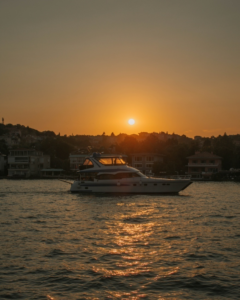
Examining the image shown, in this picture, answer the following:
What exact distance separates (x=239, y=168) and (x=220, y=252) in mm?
93006

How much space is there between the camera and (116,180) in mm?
42438

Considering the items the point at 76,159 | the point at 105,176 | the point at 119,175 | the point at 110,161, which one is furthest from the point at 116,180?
the point at 76,159

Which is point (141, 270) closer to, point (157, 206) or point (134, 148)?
point (157, 206)

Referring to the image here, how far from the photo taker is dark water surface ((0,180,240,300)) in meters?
11.5

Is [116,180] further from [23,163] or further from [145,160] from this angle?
[23,163]

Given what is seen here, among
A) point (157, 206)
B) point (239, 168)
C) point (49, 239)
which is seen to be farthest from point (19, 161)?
point (49, 239)

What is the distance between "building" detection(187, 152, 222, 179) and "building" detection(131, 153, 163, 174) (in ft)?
32.9

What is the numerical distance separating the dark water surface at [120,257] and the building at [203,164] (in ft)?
250

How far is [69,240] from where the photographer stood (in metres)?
17.8

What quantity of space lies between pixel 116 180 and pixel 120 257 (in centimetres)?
2769

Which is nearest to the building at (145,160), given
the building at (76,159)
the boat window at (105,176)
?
the building at (76,159)

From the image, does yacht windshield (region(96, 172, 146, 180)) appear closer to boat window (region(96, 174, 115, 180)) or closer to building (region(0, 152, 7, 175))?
boat window (region(96, 174, 115, 180))

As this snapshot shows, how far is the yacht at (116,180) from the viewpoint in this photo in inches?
1656

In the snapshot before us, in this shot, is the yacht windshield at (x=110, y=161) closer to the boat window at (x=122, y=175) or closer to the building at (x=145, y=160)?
the boat window at (x=122, y=175)
